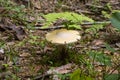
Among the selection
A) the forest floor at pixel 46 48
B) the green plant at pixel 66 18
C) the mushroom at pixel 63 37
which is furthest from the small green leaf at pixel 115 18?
the green plant at pixel 66 18

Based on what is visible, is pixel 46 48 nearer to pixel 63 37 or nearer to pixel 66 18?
pixel 66 18

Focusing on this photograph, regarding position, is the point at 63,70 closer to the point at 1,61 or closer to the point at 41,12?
the point at 1,61

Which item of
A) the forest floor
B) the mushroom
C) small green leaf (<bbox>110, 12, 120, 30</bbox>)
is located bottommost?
the forest floor

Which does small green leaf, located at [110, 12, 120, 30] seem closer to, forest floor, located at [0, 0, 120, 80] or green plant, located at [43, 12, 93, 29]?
forest floor, located at [0, 0, 120, 80]

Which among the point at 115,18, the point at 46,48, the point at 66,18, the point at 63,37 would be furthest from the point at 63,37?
the point at 115,18

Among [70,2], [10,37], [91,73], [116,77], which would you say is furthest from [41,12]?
[116,77]

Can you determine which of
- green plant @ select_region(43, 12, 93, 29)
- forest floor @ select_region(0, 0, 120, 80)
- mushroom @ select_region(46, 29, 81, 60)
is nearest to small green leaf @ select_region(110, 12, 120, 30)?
forest floor @ select_region(0, 0, 120, 80)

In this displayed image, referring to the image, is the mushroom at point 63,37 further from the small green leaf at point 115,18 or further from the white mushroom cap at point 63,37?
the small green leaf at point 115,18

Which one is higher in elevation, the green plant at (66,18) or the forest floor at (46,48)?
the green plant at (66,18)
